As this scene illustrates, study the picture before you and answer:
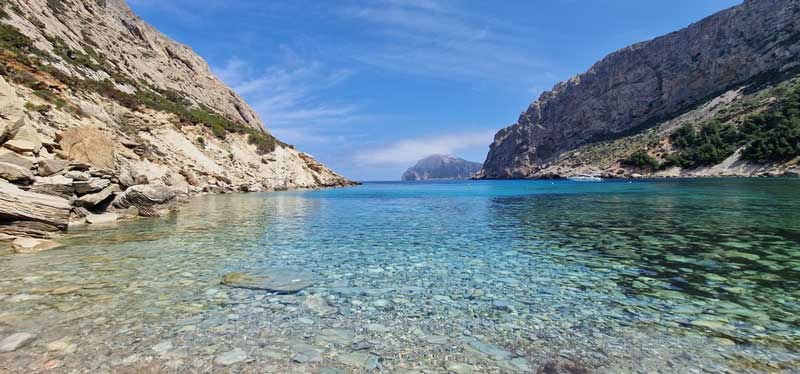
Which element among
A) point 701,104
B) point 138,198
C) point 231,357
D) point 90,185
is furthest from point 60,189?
point 701,104

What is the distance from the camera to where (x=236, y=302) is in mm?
7863

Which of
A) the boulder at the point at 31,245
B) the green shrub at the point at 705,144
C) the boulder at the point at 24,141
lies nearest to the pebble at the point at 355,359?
the boulder at the point at 31,245

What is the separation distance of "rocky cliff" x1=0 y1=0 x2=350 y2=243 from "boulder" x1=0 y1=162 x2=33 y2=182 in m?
0.05

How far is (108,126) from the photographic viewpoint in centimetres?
4231

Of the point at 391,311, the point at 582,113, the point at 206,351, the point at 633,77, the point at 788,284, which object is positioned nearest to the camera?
the point at 206,351

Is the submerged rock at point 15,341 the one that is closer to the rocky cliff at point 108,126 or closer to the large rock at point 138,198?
the rocky cliff at point 108,126

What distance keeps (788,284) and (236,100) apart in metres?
122

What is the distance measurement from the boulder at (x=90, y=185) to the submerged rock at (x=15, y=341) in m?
17.1

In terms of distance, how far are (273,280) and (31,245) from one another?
9253mm

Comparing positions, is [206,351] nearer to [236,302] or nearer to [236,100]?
[236,302]

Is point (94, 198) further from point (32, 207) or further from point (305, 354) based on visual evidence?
point (305, 354)

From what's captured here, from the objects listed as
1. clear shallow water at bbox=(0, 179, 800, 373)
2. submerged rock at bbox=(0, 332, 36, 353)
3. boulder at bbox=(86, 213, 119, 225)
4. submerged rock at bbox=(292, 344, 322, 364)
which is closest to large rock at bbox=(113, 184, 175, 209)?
boulder at bbox=(86, 213, 119, 225)

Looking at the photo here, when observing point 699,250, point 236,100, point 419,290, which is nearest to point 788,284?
point 699,250

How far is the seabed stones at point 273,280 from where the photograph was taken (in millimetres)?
8977
